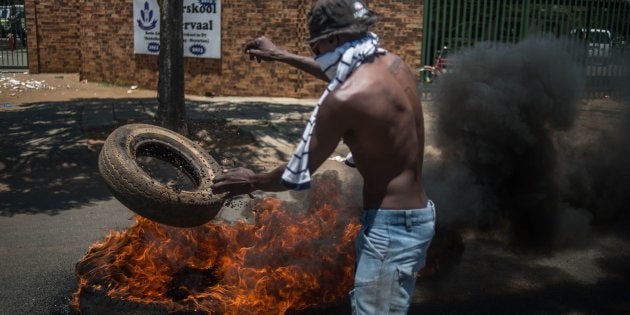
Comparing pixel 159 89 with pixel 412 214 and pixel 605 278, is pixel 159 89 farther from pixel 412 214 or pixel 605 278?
pixel 412 214

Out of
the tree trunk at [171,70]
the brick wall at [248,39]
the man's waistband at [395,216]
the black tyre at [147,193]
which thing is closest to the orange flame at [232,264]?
the black tyre at [147,193]

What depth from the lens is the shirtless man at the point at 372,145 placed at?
2676 mm

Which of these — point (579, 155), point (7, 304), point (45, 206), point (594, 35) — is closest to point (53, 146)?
point (45, 206)

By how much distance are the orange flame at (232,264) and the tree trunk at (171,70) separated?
5548 mm

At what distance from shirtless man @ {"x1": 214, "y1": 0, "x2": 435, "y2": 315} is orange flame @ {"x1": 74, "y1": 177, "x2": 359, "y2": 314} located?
1.38 meters

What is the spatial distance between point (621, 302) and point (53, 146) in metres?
8.47

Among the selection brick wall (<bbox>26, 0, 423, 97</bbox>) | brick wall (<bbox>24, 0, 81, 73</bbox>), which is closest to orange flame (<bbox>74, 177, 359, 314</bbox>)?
brick wall (<bbox>26, 0, 423, 97</bbox>)

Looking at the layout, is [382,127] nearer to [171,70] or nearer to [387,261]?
[387,261]

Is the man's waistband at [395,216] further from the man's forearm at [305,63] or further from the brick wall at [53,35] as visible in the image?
the brick wall at [53,35]

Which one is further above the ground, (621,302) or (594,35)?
(594,35)

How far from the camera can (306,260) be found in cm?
448

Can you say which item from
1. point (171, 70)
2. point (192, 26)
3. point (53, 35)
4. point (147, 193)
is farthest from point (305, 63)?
point (53, 35)

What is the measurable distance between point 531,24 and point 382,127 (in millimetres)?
14867

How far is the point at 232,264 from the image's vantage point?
4578 millimetres
